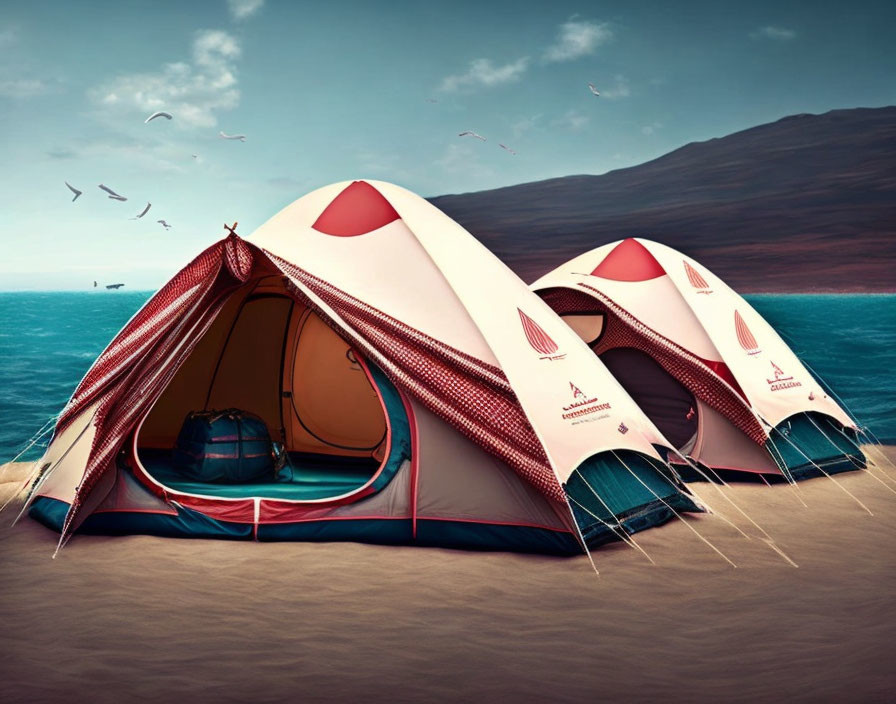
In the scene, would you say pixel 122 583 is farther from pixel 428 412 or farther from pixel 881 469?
pixel 881 469

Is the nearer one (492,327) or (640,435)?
(492,327)

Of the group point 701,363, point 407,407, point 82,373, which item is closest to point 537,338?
point 407,407

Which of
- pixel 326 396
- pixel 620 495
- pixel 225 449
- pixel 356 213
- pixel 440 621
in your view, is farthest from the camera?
pixel 326 396

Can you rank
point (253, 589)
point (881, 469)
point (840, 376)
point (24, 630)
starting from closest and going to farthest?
point (24, 630) < point (253, 589) < point (881, 469) < point (840, 376)

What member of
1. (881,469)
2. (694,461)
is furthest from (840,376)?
(694,461)

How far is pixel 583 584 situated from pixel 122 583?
267 cm

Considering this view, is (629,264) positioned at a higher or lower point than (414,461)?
higher

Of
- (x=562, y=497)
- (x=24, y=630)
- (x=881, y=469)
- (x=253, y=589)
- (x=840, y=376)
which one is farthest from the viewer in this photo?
(x=840, y=376)

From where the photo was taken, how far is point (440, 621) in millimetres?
4406

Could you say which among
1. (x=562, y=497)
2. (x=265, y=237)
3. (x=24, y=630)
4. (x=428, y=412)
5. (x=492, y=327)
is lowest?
(x=24, y=630)

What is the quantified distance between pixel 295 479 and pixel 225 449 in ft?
2.01

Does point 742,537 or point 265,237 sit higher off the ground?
point 265,237

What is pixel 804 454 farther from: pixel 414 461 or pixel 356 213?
pixel 356 213

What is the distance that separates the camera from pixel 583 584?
4.97 m
